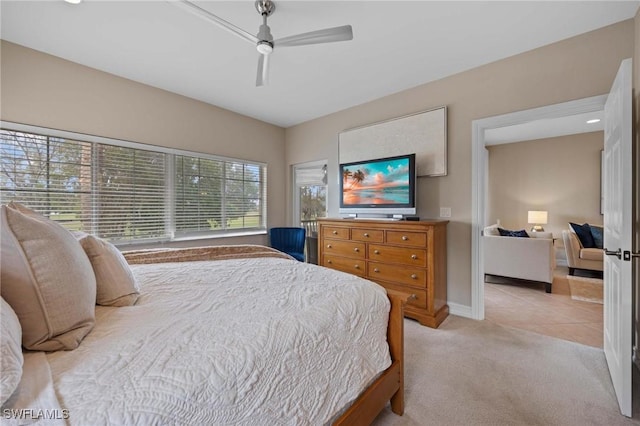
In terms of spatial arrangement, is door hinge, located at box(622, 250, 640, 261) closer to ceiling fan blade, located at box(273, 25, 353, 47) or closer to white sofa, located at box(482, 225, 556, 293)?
white sofa, located at box(482, 225, 556, 293)

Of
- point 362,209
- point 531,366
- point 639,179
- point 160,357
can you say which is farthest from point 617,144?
point 160,357

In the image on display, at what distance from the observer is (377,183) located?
3.33 m

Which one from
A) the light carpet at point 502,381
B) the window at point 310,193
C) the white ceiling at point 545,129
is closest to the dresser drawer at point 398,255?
the light carpet at point 502,381

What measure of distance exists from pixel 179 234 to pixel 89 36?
2221 millimetres

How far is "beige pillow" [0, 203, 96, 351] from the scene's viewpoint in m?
0.77

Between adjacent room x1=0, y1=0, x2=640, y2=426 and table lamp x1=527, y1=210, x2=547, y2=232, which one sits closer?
adjacent room x1=0, y1=0, x2=640, y2=426

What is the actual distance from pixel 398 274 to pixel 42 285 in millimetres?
2726

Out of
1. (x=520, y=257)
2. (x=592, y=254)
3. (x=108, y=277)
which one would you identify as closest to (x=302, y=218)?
(x=520, y=257)

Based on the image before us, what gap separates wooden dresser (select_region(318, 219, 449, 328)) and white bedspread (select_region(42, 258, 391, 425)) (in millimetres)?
1411

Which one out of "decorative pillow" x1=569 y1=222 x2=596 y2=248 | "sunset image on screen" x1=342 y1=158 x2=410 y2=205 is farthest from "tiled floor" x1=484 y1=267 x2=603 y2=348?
"sunset image on screen" x1=342 y1=158 x2=410 y2=205

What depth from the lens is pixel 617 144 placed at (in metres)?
1.72

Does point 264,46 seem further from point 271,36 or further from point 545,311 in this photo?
point 545,311

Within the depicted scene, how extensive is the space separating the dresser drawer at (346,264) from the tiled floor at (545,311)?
4.74 ft

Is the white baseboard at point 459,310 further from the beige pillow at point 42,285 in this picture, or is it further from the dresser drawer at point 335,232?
the beige pillow at point 42,285
